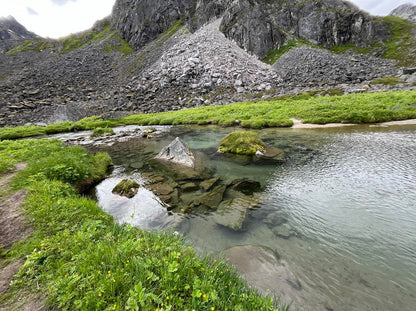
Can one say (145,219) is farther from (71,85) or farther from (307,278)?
(71,85)

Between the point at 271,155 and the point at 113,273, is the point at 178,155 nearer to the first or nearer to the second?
the point at 271,155

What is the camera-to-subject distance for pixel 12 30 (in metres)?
163

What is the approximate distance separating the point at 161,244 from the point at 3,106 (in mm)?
77838

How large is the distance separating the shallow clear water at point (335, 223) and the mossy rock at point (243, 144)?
239 centimetres

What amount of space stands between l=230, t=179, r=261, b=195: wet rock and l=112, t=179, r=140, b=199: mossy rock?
17.5 feet

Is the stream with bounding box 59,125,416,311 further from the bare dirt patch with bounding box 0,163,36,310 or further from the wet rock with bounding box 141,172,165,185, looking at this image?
the bare dirt patch with bounding box 0,163,36,310

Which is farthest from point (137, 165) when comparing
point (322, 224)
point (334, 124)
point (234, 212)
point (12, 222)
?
point (334, 124)

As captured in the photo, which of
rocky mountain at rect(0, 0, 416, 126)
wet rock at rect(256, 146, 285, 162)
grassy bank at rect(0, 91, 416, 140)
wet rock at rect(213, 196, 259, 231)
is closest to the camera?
wet rock at rect(213, 196, 259, 231)

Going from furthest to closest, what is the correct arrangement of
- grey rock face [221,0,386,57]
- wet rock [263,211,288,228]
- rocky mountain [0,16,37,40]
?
1. rocky mountain [0,16,37,40]
2. grey rock face [221,0,386,57]
3. wet rock [263,211,288,228]

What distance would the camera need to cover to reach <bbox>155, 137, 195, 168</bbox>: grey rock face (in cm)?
1440

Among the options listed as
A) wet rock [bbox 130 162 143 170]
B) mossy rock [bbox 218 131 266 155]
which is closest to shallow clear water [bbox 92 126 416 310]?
wet rock [bbox 130 162 143 170]

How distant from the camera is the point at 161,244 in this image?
4.38 meters

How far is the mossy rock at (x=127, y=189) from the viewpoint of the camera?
988cm

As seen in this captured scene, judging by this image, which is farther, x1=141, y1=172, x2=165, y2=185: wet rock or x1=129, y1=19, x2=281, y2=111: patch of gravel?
x1=129, y1=19, x2=281, y2=111: patch of gravel
